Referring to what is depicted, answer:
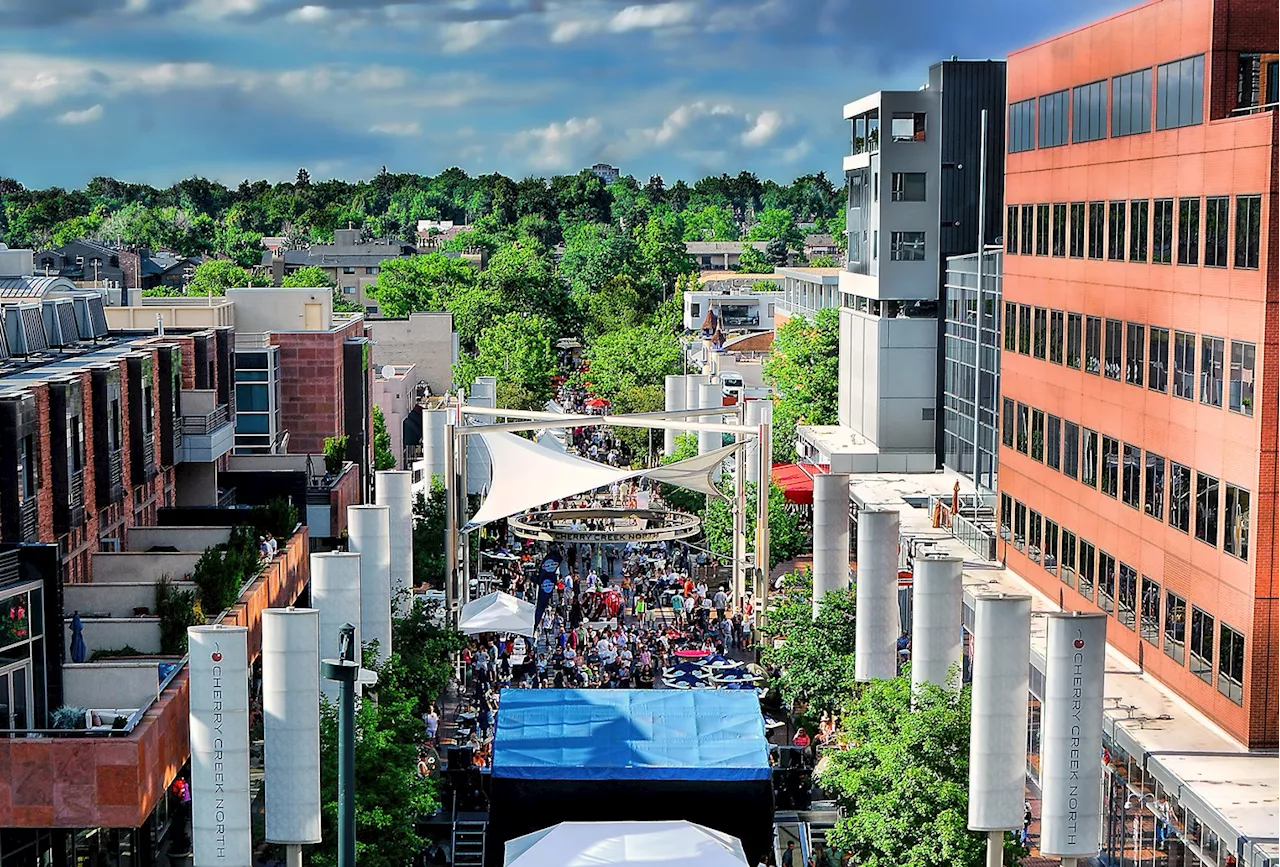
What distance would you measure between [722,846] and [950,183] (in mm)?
41477

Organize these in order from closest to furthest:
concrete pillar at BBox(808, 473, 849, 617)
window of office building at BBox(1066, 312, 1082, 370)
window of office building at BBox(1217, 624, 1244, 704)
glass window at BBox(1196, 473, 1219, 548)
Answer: window of office building at BBox(1217, 624, 1244, 704)
glass window at BBox(1196, 473, 1219, 548)
concrete pillar at BBox(808, 473, 849, 617)
window of office building at BBox(1066, 312, 1082, 370)

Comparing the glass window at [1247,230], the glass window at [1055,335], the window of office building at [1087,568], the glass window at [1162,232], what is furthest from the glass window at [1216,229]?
the glass window at [1055,335]

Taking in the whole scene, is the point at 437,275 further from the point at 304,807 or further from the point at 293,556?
the point at 304,807

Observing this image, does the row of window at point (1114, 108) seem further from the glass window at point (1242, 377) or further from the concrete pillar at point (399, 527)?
the concrete pillar at point (399, 527)

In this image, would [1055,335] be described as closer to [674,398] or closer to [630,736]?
[630,736]

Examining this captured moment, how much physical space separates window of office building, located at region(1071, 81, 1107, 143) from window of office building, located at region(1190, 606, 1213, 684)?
11.8 metres

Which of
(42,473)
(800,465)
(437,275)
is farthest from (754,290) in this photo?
(42,473)

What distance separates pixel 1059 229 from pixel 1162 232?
7749mm

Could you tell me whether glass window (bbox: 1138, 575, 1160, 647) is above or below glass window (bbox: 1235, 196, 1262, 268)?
below

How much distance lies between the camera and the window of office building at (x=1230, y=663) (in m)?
29.0

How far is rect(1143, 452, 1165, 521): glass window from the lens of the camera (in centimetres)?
3334

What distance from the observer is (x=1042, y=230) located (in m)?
43.1

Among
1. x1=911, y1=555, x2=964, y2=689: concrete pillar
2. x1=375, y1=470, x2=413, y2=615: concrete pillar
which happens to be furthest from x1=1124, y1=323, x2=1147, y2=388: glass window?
x1=375, y1=470, x2=413, y2=615: concrete pillar

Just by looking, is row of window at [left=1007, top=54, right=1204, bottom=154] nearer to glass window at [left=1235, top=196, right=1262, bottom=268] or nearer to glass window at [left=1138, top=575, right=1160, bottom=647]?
glass window at [left=1235, top=196, right=1262, bottom=268]
